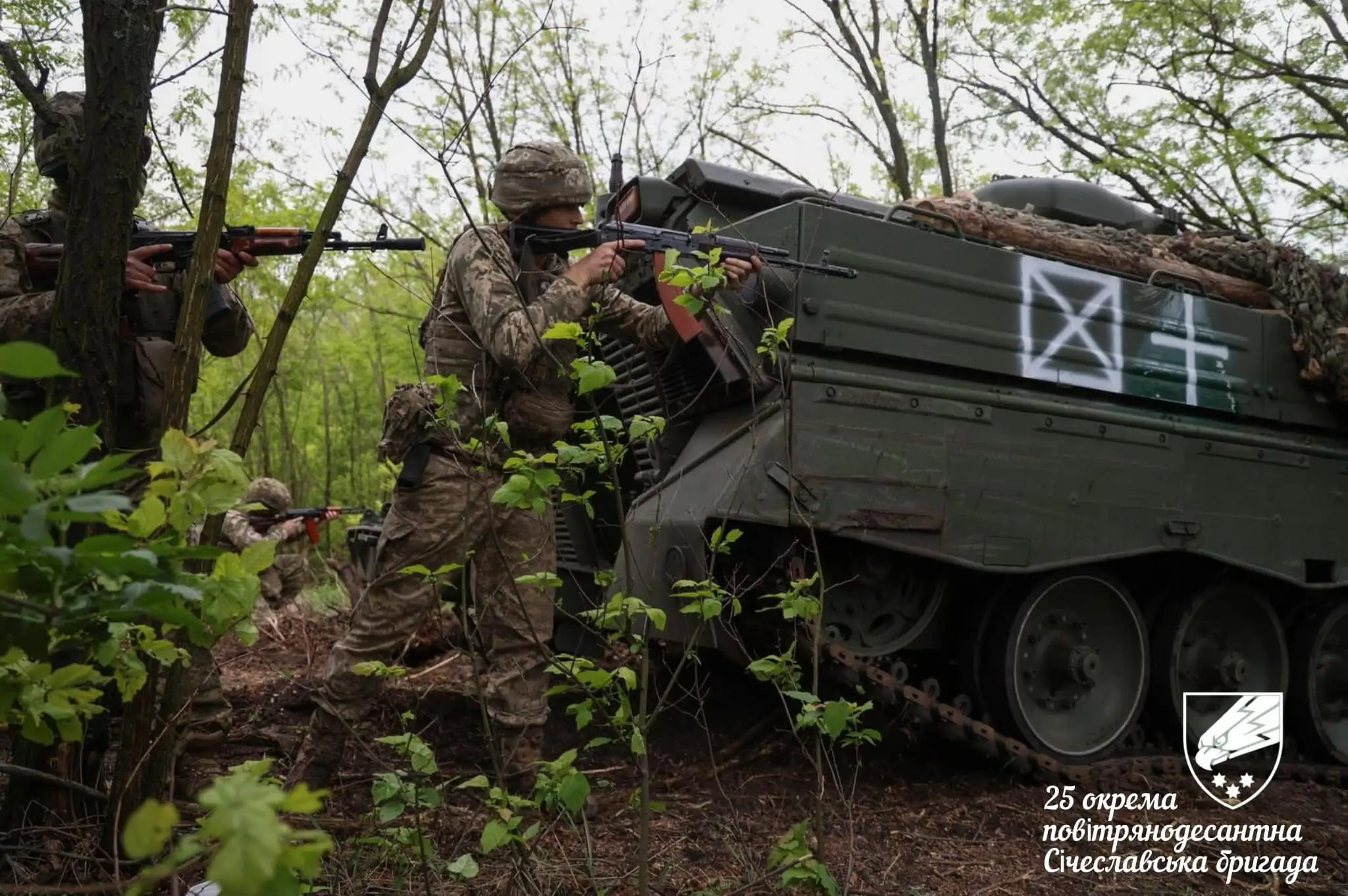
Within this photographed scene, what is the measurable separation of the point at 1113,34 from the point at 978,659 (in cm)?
808

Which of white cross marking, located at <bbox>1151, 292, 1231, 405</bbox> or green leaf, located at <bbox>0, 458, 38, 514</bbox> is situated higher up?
white cross marking, located at <bbox>1151, 292, 1231, 405</bbox>

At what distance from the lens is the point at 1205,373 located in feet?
17.2

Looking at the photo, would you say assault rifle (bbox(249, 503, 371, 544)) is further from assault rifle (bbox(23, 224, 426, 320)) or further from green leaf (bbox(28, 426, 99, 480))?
green leaf (bbox(28, 426, 99, 480))

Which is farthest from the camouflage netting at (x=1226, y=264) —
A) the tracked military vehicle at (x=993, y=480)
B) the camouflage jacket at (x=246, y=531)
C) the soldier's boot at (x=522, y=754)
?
the camouflage jacket at (x=246, y=531)

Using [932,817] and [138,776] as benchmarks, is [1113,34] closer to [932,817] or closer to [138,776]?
[932,817]

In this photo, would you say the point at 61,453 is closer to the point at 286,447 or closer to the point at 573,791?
the point at 573,791

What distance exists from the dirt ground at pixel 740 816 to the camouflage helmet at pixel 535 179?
1.64m

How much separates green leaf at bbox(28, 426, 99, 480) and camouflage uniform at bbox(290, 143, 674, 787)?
91.4 inches

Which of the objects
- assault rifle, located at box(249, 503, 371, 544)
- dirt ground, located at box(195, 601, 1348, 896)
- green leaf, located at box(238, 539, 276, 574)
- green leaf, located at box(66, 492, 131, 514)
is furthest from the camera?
assault rifle, located at box(249, 503, 371, 544)

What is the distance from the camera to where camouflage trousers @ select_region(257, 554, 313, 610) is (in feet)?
29.2

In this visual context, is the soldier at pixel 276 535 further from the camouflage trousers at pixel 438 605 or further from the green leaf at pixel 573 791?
the green leaf at pixel 573 791

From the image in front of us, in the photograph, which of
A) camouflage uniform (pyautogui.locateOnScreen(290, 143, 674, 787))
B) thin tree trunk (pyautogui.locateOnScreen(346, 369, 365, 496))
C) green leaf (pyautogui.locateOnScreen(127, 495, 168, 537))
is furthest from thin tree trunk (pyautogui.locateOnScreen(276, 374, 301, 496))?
green leaf (pyautogui.locateOnScreen(127, 495, 168, 537))

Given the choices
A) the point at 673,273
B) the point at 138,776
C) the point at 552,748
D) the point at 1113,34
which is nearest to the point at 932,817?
the point at 552,748

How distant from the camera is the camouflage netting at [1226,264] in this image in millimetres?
5031
